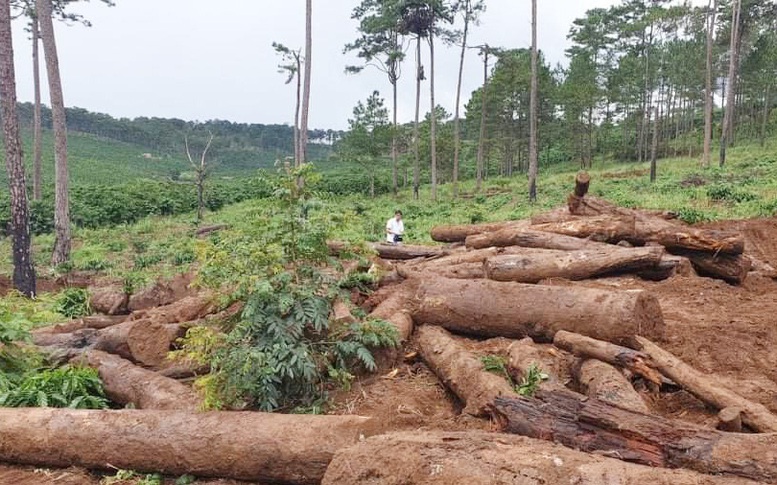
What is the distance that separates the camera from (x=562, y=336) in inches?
178

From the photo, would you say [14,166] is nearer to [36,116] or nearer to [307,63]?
[307,63]

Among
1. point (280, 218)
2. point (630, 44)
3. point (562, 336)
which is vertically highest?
point (630, 44)

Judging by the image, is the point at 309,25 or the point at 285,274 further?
the point at 309,25

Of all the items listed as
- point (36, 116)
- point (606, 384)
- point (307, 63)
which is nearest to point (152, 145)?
point (36, 116)

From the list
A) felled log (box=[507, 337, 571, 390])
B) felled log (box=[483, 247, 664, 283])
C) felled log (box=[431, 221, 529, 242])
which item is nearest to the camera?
felled log (box=[507, 337, 571, 390])

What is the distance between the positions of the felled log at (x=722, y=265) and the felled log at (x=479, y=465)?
5839 mm

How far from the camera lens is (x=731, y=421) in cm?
318

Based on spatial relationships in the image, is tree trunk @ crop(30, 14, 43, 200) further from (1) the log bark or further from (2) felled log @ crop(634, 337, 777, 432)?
(2) felled log @ crop(634, 337, 777, 432)

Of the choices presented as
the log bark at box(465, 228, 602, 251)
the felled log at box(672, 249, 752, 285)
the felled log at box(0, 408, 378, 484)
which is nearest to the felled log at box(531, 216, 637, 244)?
the log bark at box(465, 228, 602, 251)

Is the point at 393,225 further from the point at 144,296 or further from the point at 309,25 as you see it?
the point at 309,25

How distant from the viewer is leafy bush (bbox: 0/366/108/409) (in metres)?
4.41

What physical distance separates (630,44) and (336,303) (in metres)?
40.7

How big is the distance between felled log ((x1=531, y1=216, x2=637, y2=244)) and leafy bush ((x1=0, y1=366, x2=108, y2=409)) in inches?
268

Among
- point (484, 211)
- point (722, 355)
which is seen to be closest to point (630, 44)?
point (484, 211)
